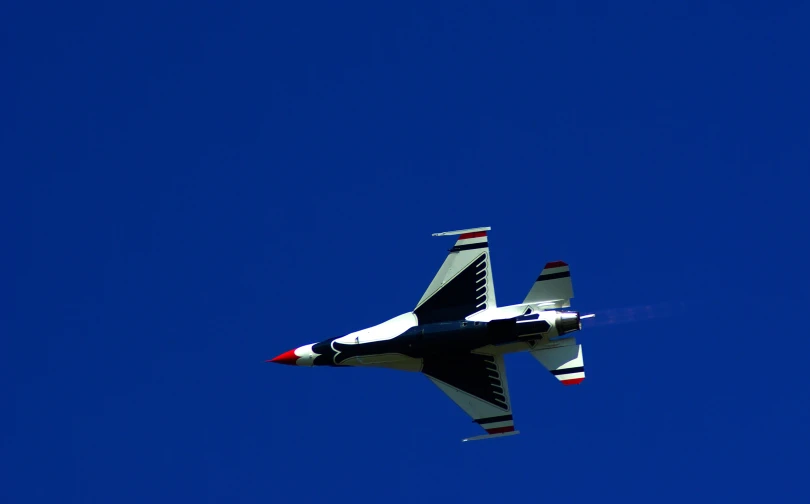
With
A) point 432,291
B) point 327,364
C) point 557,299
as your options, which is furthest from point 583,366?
point 327,364

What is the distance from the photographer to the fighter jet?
5956 centimetres

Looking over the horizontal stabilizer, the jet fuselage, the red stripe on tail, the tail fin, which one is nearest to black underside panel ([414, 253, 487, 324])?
the jet fuselage

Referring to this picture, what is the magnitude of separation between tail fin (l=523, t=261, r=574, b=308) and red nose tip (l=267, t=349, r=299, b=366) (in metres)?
11.9

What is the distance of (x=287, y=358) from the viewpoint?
63.1 m

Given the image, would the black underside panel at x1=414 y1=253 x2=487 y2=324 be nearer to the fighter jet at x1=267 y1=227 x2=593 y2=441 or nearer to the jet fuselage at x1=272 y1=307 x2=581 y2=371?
the fighter jet at x1=267 y1=227 x2=593 y2=441

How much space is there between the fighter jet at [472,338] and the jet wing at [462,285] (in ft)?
0.15

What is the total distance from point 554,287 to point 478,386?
241 inches

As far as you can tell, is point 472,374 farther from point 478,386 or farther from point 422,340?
point 422,340

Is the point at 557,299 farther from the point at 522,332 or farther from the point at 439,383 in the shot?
the point at 439,383

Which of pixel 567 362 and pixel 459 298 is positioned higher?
pixel 459 298

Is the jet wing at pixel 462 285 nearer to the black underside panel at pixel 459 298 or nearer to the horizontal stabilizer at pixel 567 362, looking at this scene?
the black underside panel at pixel 459 298

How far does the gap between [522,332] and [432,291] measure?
202 inches

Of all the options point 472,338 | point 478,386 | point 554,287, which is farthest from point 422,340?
point 554,287

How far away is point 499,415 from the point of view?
6172cm
